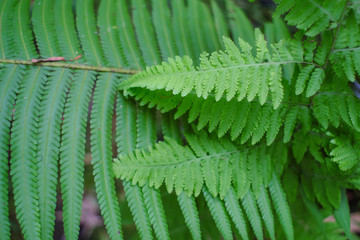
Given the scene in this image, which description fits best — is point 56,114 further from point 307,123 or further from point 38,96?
point 307,123

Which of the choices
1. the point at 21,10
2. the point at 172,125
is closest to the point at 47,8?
the point at 21,10

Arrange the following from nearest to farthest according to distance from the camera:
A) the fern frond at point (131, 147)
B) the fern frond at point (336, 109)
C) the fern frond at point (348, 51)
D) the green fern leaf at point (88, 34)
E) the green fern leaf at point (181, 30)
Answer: the fern frond at point (348, 51) → the fern frond at point (336, 109) → the fern frond at point (131, 147) → the green fern leaf at point (88, 34) → the green fern leaf at point (181, 30)

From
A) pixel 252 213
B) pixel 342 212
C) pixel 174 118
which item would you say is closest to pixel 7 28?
pixel 174 118

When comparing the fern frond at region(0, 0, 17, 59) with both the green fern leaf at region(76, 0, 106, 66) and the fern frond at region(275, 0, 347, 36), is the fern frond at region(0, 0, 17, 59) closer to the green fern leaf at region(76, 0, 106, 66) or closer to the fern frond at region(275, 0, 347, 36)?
the green fern leaf at region(76, 0, 106, 66)

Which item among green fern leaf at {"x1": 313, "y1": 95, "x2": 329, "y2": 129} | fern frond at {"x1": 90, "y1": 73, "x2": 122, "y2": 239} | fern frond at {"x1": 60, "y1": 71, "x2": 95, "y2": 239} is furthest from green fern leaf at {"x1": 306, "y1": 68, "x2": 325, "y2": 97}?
fern frond at {"x1": 60, "y1": 71, "x2": 95, "y2": 239}

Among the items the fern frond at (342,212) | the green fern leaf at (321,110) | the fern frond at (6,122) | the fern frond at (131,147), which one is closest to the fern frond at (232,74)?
the green fern leaf at (321,110)

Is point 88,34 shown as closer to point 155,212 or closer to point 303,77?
point 155,212

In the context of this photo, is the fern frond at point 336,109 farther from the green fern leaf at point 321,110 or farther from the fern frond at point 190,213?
the fern frond at point 190,213
